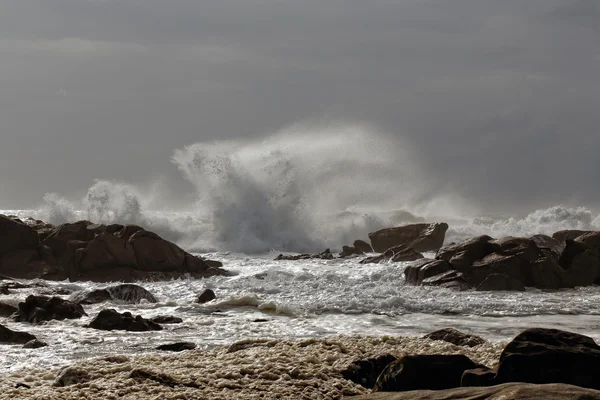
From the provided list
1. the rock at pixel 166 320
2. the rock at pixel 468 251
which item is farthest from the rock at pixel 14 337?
the rock at pixel 468 251

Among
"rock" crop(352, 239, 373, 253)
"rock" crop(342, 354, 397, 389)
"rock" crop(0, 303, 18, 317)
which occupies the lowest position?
"rock" crop(342, 354, 397, 389)

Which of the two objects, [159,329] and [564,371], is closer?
[564,371]

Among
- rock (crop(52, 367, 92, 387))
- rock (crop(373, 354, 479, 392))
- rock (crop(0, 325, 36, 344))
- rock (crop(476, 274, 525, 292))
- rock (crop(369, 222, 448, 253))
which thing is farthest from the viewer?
rock (crop(369, 222, 448, 253))

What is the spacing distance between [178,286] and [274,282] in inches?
104

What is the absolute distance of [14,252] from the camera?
20734 millimetres

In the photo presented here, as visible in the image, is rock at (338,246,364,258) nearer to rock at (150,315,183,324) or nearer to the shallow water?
the shallow water

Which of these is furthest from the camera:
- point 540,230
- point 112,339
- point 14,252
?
point 540,230

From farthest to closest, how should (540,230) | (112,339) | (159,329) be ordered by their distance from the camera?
(540,230), (159,329), (112,339)

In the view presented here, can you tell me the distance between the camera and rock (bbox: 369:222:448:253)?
1066 inches

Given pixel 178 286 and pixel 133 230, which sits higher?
pixel 133 230

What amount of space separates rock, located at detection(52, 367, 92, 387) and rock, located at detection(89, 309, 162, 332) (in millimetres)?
3680

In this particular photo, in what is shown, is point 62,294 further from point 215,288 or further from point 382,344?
point 382,344

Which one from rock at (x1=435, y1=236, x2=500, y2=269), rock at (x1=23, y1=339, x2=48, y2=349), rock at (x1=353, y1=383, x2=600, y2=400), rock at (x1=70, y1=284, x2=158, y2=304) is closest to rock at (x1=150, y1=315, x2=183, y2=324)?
rock at (x1=23, y1=339, x2=48, y2=349)

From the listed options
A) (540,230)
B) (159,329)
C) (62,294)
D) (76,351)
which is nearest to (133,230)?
(62,294)
